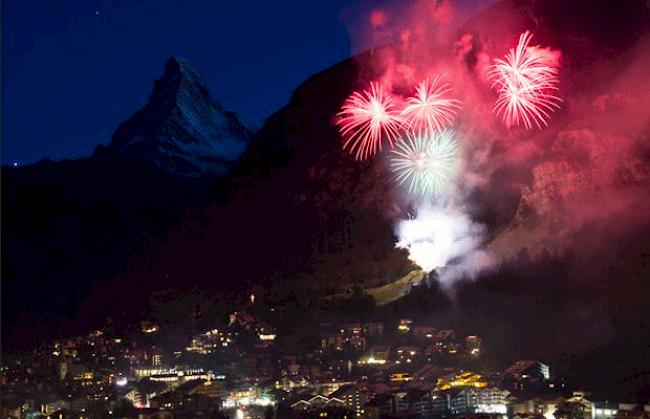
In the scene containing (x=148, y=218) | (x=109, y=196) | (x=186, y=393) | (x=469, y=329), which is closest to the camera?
(x=186, y=393)

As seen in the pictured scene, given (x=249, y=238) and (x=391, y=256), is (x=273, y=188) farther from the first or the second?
(x=391, y=256)

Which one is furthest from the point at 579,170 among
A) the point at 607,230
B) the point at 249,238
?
the point at 249,238

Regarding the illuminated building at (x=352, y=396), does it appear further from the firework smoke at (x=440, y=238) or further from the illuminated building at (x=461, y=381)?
the firework smoke at (x=440, y=238)

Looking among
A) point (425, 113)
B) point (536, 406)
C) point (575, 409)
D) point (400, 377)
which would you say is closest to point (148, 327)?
point (400, 377)

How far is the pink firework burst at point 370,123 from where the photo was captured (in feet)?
57.9

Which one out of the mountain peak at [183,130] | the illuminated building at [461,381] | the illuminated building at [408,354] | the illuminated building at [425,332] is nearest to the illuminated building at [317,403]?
the illuminated building at [461,381]

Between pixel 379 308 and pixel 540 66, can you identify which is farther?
pixel 379 308

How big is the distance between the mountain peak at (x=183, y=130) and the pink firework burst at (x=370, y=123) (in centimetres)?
1145

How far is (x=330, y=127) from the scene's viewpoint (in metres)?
29.1

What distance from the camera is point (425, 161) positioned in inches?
748

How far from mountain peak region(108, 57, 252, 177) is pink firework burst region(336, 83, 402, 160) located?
11.4m

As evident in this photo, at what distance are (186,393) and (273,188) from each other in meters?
14.8

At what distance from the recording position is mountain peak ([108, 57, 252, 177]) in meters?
40.4

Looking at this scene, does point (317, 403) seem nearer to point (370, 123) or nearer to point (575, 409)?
point (575, 409)
